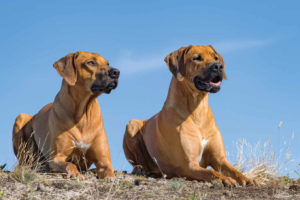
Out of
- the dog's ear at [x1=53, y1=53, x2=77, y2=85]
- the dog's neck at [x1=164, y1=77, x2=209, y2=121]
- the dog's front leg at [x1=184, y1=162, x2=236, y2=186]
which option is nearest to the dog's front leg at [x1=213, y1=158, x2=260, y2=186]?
the dog's front leg at [x1=184, y1=162, x2=236, y2=186]

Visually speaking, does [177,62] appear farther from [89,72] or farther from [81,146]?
[81,146]

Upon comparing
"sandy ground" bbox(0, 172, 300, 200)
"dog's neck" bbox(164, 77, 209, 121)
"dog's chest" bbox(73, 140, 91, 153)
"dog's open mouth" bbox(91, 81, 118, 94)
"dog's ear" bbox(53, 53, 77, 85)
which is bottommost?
"sandy ground" bbox(0, 172, 300, 200)

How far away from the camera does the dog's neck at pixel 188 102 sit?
722cm

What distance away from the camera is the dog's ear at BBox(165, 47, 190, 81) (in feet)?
23.8

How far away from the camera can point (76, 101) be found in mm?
7227

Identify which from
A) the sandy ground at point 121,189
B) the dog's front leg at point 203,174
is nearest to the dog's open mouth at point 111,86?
the sandy ground at point 121,189

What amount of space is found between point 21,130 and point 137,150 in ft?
7.51

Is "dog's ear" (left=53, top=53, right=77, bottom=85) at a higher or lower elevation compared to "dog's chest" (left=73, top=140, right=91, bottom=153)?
higher

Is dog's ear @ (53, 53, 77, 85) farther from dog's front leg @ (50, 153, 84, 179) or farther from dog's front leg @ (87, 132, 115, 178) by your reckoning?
dog's front leg @ (50, 153, 84, 179)

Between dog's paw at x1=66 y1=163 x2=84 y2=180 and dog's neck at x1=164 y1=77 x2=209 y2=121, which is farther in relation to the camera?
dog's neck at x1=164 y1=77 x2=209 y2=121

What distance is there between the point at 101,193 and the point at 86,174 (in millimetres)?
1215

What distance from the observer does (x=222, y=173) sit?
7281 millimetres

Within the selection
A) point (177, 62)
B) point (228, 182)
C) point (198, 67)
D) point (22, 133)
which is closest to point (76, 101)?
point (177, 62)

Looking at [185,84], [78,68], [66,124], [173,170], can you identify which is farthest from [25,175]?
[185,84]
